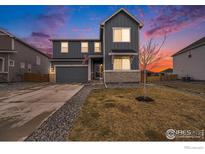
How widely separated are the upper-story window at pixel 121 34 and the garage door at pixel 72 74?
601 cm

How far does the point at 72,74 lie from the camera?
15.9 metres

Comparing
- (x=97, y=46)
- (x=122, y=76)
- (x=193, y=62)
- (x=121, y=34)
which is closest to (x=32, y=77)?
(x=97, y=46)

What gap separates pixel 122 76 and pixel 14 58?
50.7 feet

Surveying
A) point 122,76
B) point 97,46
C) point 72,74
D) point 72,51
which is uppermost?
point 97,46

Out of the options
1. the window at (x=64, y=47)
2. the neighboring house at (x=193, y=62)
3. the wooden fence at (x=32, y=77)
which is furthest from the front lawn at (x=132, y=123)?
the wooden fence at (x=32, y=77)

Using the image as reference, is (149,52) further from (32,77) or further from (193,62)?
(32,77)

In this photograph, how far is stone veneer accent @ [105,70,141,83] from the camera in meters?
12.3
